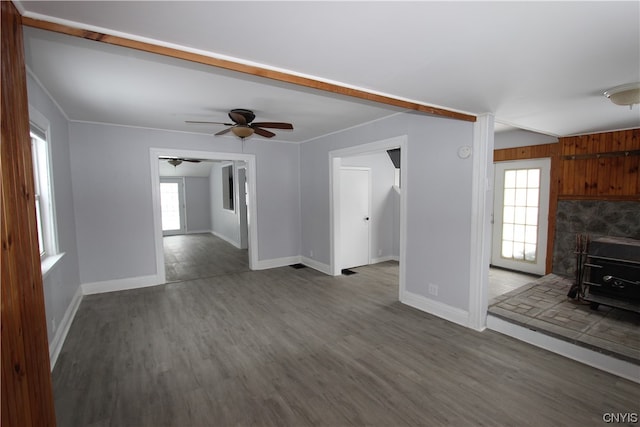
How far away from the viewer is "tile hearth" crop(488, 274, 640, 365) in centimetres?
250

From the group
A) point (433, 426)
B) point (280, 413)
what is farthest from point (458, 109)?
point (280, 413)

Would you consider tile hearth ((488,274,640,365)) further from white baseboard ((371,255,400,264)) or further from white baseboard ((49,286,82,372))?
white baseboard ((49,286,82,372))

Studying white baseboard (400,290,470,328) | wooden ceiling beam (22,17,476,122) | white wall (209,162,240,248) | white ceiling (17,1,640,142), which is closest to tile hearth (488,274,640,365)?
white baseboard (400,290,470,328)

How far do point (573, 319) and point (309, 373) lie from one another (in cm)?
264

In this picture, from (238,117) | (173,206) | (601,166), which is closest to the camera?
(238,117)

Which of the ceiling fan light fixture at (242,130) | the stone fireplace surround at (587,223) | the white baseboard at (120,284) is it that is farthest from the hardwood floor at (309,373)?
the stone fireplace surround at (587,223)

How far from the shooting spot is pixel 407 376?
2.36 meters

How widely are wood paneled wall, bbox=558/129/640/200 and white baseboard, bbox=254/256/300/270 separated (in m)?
4.50

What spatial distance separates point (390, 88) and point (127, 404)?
2943mm

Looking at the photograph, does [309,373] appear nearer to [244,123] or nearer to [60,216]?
[244,123]

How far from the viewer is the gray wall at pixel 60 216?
2637mm

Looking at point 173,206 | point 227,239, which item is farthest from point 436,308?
point 173,206

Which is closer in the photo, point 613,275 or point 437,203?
point 613,275

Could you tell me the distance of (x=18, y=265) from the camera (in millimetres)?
1138
